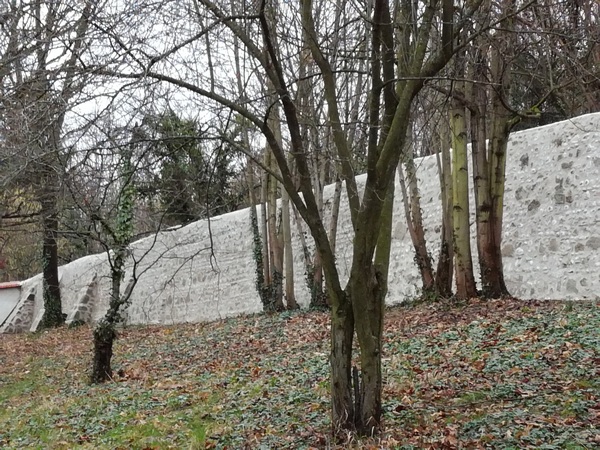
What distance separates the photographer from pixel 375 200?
14.2 ft

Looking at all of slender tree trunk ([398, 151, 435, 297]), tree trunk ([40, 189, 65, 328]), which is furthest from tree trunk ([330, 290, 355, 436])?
tree trunk ([40, 189, 65, 328])

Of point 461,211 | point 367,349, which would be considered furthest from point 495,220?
point 367,349

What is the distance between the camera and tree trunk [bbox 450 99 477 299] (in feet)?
29.6

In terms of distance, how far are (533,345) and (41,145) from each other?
4.55 m

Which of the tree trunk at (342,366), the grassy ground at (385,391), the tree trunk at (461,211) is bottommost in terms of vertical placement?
the grassy ground at (385,391)

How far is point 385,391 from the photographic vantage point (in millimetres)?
5500

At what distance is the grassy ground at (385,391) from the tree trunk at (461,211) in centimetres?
47

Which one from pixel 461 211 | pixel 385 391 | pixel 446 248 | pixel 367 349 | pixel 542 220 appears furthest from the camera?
pixel 446 248

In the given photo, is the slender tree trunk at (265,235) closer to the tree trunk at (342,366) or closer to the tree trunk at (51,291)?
the tree trunk at (51,291)

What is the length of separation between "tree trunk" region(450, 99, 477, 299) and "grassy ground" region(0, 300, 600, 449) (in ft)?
1.53

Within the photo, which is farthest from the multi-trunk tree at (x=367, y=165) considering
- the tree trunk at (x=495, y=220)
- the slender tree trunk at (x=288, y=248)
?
the slender tree trunk at (x=288, y=248)

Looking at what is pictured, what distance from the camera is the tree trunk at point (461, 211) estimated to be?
29.6 ft

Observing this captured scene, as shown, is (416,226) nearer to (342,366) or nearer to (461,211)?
(461,211)

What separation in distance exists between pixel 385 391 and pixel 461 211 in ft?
13.6
